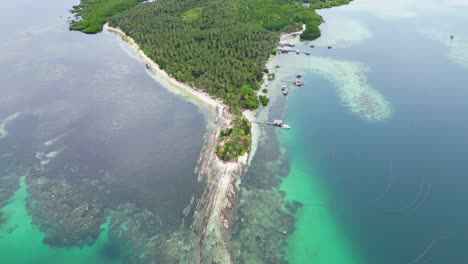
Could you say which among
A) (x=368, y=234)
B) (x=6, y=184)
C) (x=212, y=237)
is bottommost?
(x=368, y=234)

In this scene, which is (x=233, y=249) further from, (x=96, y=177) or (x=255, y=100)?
(x=255, y=100)

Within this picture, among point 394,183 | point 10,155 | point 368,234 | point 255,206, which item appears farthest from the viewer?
point 10,155

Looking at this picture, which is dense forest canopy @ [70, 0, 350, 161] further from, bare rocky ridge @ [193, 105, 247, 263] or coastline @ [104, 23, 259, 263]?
bare rocky ridge @ [193, 105, 247, 263]

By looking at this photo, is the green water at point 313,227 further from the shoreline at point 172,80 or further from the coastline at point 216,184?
the shoreline at point 172,80

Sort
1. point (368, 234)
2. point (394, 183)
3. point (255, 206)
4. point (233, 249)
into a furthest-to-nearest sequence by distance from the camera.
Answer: point (394, 183), point (255, 206), point (368, 234), point (233, 249)

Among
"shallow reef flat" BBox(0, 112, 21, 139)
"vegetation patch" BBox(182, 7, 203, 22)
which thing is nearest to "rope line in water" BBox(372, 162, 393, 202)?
"shallow reef flat" BBox(0, 112, 21, 139)

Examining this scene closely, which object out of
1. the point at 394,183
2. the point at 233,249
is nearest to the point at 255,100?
the point at 394,183

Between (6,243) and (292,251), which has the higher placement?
(6,243)

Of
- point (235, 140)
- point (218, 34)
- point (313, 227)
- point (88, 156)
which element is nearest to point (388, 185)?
point (313, 227)
